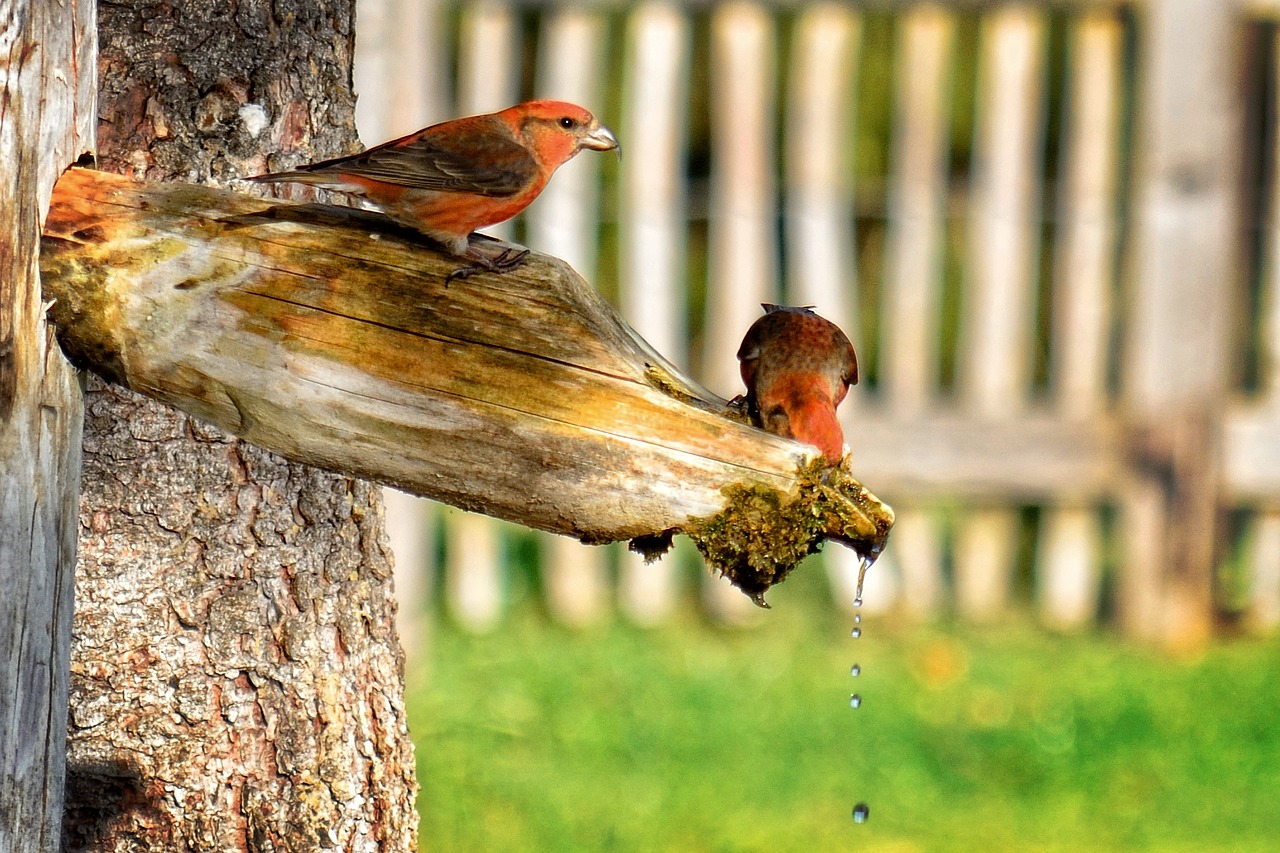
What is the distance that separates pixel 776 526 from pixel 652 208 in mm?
5676

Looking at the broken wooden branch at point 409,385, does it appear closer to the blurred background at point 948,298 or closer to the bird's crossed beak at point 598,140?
the bird's crossed beak at point 598,140

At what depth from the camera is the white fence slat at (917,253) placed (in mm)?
8180

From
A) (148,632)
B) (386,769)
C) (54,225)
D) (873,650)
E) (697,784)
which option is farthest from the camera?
(873,650)

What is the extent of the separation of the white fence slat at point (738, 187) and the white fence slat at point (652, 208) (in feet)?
0.61

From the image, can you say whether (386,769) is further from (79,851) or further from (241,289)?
(241,289)

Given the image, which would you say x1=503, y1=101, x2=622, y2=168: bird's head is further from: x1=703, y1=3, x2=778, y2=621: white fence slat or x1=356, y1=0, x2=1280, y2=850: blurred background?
x1=703, y1=3, x2=778, y2=621: white fence slat

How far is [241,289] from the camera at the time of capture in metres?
2.56

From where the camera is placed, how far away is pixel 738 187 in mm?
8102

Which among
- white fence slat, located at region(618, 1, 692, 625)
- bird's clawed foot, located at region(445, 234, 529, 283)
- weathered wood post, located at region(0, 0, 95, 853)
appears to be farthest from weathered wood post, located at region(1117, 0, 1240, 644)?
weathered wood post, located at region(0, 0, 95, 853)

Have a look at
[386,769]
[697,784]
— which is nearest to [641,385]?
[386,769]

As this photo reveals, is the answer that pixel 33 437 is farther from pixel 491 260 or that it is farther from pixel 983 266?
pixel 983 266

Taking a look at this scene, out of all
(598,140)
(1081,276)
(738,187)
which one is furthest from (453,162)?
(1081,276)

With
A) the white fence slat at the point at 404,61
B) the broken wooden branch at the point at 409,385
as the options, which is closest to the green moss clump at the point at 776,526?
the broken wooden branch at the point at 409,385

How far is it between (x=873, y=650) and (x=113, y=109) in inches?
218
